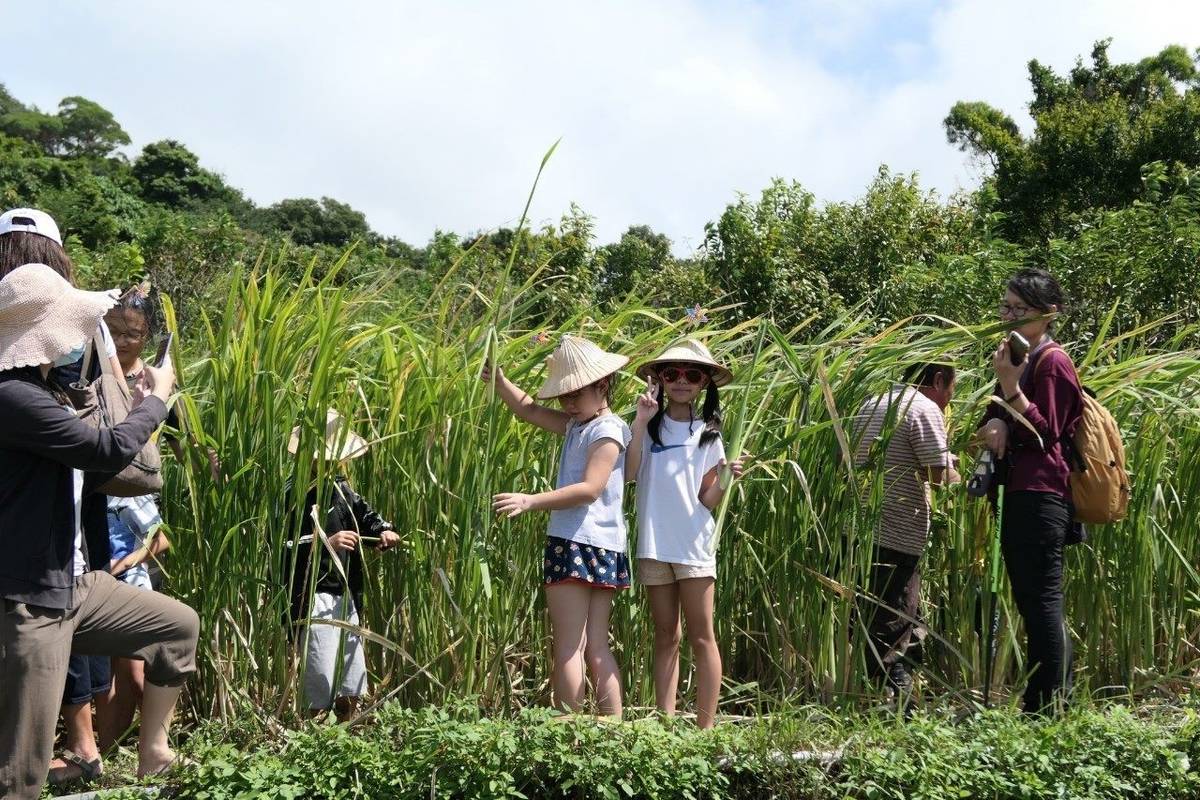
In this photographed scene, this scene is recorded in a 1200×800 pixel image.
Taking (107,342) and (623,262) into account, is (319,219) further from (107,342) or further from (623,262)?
(107,342)

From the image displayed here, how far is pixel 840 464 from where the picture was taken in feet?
13.4

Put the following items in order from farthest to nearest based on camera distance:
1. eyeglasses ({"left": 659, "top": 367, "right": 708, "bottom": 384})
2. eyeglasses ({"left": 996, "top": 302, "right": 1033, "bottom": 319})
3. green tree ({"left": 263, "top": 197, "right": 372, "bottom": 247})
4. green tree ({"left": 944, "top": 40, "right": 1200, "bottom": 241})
Result: green tree ({"left": 263, "top": 197, "right": 372, "bottom": 247}) < green tree ({"left": 944, "top": 40, "right": 1200, "bottom": 241}) < eyeglasses ({"left": 996, "top": 302, "right": 1033, "bottom": 319}) < eyeglasses ({"left": 659, "top": 367, "right": 708, "bottom": 384})

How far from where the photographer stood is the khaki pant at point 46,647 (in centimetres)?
278

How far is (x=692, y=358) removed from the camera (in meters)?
3.82

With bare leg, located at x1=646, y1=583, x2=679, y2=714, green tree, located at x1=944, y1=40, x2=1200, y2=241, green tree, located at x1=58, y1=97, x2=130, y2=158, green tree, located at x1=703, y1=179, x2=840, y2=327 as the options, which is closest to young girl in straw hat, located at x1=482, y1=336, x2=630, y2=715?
bare leg, located at x1=646, y1=583, x2=679, y2=714

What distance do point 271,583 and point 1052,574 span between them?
2.45m

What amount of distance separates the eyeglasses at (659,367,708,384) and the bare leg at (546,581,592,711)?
0.72 metres

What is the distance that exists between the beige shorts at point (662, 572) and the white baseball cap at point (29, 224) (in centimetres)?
190

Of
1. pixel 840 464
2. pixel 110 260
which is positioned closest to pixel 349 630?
pixel 840 464

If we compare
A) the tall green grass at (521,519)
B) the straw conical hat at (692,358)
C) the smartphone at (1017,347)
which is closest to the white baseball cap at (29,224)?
the tall green grass at (521,519)

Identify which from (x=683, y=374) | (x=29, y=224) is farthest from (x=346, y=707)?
(x=29, y=224)

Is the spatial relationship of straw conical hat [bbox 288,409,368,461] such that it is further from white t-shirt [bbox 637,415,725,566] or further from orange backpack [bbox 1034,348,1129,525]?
orange backpack [bbox 1034,348,1129,525]

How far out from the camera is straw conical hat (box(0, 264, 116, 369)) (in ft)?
9.16

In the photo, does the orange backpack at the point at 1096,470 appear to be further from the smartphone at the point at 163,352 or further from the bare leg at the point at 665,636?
the smartphone at the point at 163,352
